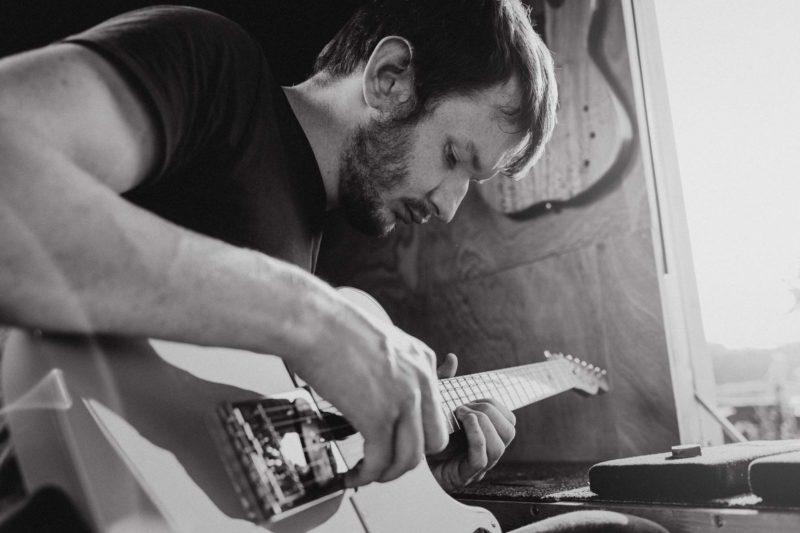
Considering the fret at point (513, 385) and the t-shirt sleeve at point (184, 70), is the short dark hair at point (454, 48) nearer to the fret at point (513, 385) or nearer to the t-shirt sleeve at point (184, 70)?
the t-shirt sleeve at point (184, 70)

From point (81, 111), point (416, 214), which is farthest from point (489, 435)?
point (81, 111)

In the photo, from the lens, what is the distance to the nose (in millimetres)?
1420

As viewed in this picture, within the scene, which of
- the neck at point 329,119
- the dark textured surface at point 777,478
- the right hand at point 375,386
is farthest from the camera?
the neck at point 329,119

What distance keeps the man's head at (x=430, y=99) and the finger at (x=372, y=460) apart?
2.35 feet

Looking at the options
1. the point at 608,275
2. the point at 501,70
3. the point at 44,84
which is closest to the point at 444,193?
the point at 501,70

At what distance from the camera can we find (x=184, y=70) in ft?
2.64

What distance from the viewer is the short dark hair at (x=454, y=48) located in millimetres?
1336

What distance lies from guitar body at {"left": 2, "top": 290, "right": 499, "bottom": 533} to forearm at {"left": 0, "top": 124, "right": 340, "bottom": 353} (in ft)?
0.30

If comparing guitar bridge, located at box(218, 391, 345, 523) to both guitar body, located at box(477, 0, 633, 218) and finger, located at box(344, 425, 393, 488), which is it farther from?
guitar body, located at box(477, 0, 633, 218)

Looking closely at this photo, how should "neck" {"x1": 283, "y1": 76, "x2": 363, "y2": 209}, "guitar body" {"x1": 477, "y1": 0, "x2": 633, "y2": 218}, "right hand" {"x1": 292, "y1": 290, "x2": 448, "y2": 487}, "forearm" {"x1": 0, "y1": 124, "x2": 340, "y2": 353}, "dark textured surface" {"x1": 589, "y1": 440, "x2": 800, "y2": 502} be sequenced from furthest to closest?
1. "guitar body" {"x1": 477, "y1": 0, "x2": 633, "y2": 218}
2. "neck" {"x1": 283, "y1": 76, "x2": 363, "y2": 209}
3. "dark textured surface" {"x1": 589, "y1": 440, "x2": 800, "y2": 502}
4. "right hand" {"x1": 292, "y1": 290, "x2": 448, "y2": 487}
5. "forearm" {"x1": 0, "y1": 124, "x2": 340, "y2": 353}

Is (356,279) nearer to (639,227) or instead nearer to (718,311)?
(639,227)

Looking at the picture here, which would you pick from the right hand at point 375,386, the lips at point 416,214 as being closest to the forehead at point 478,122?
the lips at point 416,214

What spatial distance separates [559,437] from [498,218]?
0.81m

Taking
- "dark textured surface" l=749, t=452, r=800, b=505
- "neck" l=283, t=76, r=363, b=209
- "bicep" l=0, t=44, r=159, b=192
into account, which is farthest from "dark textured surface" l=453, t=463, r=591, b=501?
"bicep" l=0, t=44, r=159, b=192
